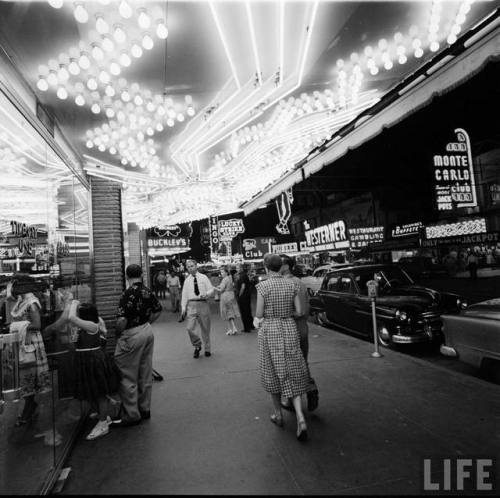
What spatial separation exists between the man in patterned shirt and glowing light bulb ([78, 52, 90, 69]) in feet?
7.03

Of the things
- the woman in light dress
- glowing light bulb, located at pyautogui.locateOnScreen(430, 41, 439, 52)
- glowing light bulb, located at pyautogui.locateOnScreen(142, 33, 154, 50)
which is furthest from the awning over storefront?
the woman in light dress

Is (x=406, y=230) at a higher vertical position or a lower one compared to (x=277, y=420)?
higher

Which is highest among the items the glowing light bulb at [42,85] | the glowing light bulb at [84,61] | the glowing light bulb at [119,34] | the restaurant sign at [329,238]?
the glowing light bulb at [119,34]

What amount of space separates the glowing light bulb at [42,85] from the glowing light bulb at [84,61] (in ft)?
1.35

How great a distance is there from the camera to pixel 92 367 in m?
3.87

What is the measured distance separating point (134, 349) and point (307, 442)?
210 centimetres

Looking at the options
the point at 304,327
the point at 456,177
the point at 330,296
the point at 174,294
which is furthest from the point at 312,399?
the point at 456,177

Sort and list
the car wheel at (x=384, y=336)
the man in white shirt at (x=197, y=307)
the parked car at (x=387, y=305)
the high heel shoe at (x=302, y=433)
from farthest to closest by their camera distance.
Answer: the man in white shirt at (x=197, y=307), the car wheel at (x=384, y=336), the parked car at (x=387, y=305), the high heel shoe at (x=302, y=433)

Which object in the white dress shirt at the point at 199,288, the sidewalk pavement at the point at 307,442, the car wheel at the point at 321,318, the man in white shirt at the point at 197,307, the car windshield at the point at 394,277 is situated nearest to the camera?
the sidewalk pavement at the point at 307,442

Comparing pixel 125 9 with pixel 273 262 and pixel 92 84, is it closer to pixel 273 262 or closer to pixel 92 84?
pixel 92 84

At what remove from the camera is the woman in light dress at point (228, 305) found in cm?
923

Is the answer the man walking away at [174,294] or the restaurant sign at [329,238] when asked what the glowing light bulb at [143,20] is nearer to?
the restaurant sign at [329,238]

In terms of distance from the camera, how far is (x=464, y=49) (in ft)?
11.7

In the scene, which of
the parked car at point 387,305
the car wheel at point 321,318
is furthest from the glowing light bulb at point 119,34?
the car wheel at point 321,318
